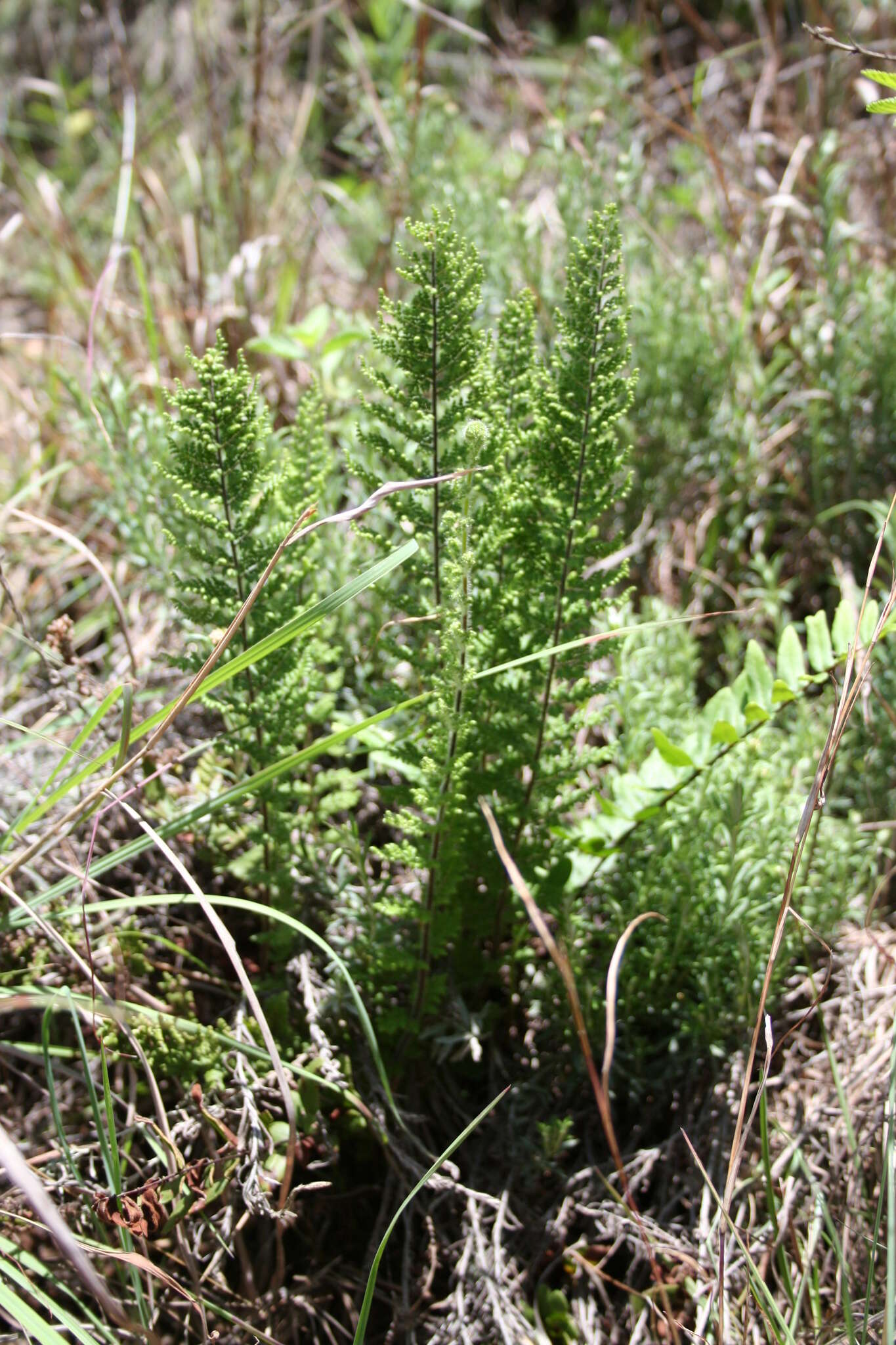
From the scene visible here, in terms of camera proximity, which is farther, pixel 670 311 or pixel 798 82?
pixel 798 82

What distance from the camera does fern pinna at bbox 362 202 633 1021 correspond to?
1498 mm

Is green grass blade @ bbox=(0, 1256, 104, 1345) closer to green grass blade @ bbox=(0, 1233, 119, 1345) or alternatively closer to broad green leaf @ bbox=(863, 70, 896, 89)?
green grass blade @ bbox=(0, 1233, 119, 1345)

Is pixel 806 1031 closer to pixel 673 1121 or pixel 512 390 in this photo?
pixel 673 1121

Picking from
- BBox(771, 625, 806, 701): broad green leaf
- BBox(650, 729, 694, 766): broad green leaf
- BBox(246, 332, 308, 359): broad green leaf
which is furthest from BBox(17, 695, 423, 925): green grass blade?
BBox(246, 332, 308, 359): broad green leaf

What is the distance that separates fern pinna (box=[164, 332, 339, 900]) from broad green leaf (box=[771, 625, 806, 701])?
81cm

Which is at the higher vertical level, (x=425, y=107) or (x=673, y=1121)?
(x=425, y=107)

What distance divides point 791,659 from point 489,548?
625 millimetres

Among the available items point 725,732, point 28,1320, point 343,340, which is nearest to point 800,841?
point 725,732

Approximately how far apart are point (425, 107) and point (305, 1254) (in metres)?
3.22

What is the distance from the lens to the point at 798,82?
3639 mm

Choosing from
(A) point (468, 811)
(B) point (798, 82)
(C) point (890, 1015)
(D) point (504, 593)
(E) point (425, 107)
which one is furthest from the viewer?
(B) point (798, 82)

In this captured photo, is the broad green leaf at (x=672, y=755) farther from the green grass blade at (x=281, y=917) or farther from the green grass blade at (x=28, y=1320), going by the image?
the green grass blade at (x=28, y=1320)

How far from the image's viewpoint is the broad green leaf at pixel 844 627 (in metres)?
1.79

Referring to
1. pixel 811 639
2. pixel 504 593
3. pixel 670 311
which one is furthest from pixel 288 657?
pixel 670 311
